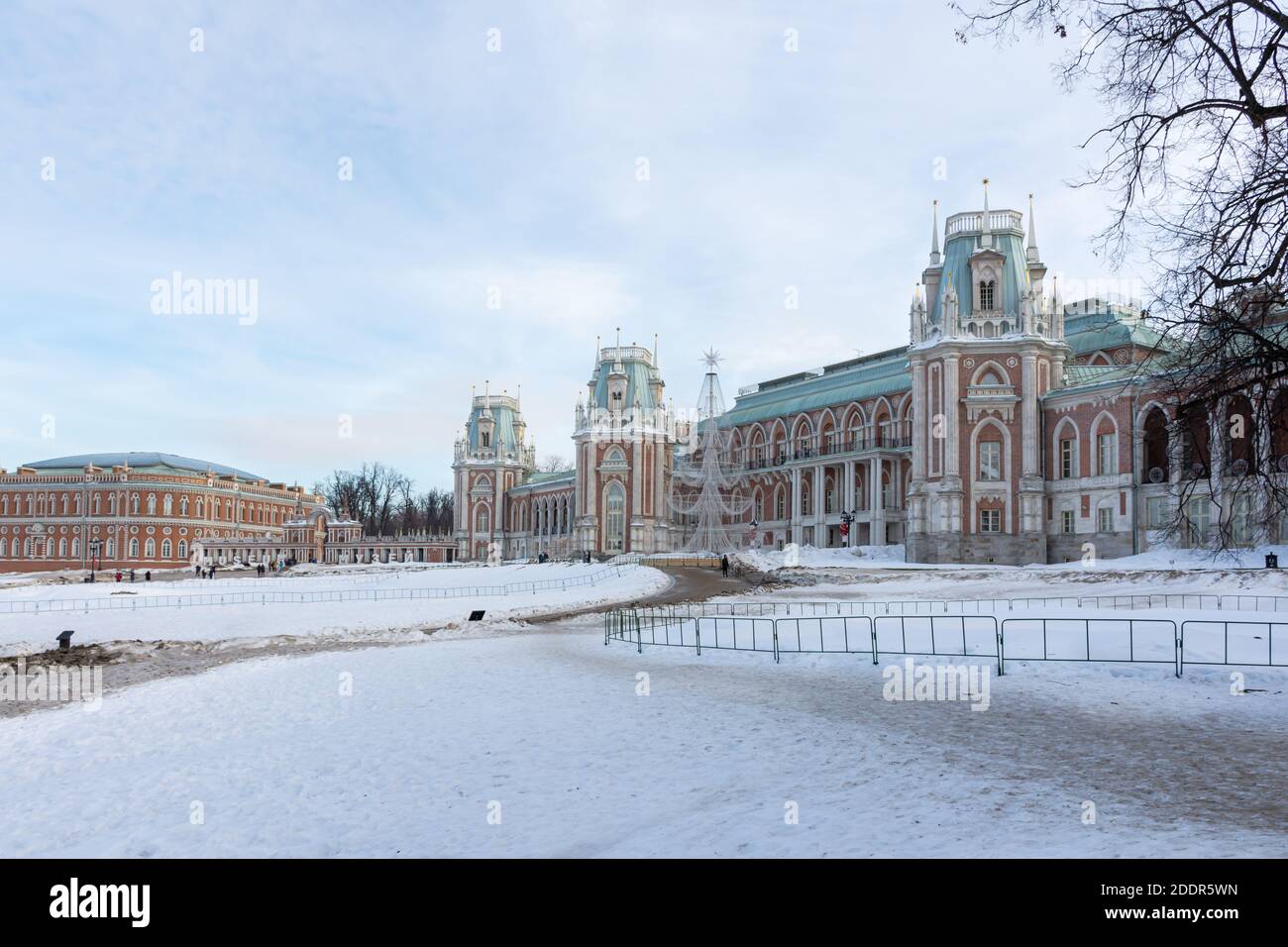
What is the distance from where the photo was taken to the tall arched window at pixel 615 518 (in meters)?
83.8

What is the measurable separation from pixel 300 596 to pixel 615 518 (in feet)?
133

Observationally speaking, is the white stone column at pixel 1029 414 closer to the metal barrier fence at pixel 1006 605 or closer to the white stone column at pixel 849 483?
the white stone column at pixel 849 483

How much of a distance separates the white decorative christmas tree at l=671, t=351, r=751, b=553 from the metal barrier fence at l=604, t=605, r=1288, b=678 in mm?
42302

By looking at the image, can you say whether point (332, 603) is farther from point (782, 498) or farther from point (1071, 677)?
point (782, 498)

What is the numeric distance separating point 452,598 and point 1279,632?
30787mm

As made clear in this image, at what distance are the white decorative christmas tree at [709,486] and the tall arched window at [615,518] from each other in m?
5.01

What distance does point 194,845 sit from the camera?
8773 millimetres

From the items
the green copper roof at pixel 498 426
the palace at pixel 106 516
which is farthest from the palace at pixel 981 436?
the palace at pixel 106 516

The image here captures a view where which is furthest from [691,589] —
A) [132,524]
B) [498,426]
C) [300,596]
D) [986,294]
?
[132,524]

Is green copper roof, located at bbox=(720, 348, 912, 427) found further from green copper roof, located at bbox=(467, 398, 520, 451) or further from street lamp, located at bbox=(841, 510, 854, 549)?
green copper roof, located at bbox=(467, 398, 520, 451)

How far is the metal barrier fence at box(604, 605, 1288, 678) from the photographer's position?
57.6 ft

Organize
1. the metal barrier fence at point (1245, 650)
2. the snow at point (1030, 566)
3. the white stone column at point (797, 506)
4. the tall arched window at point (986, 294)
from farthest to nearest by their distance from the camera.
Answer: the white stone column at point (797, 506) < the tall arched window at point (986, 294) < the snow at point (1030, 566) < the metal barrier fence at point (1245, 650)
